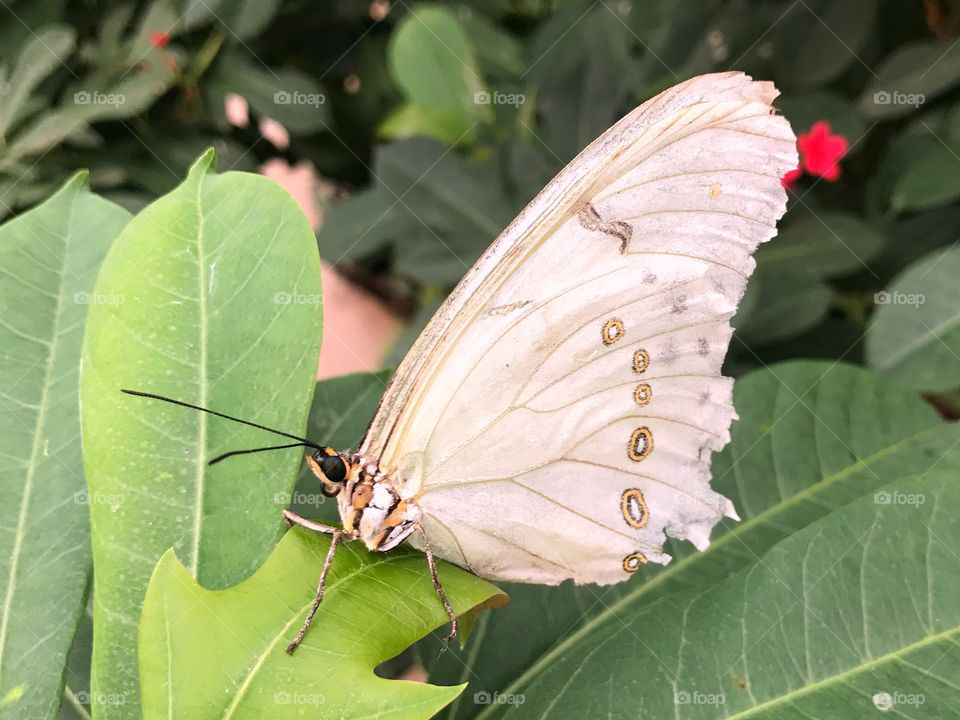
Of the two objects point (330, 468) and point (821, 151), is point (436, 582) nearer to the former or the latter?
point (330, 468)

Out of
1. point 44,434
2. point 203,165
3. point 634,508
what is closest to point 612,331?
point 634,508

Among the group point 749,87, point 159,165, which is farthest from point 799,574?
Result: point 159,165

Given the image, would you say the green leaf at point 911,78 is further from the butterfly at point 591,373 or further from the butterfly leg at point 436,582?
the butterfly leg at point 436,582

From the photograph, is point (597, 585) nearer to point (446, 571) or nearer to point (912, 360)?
point (446, 571)

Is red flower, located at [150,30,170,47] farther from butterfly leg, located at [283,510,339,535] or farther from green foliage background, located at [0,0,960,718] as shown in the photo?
butterfly leg, located at [283,510,339,535]

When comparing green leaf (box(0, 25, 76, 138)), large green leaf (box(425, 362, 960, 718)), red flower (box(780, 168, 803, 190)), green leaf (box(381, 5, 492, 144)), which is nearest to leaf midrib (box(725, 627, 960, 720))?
large green leaf (box(425, 362, 960, 718))
